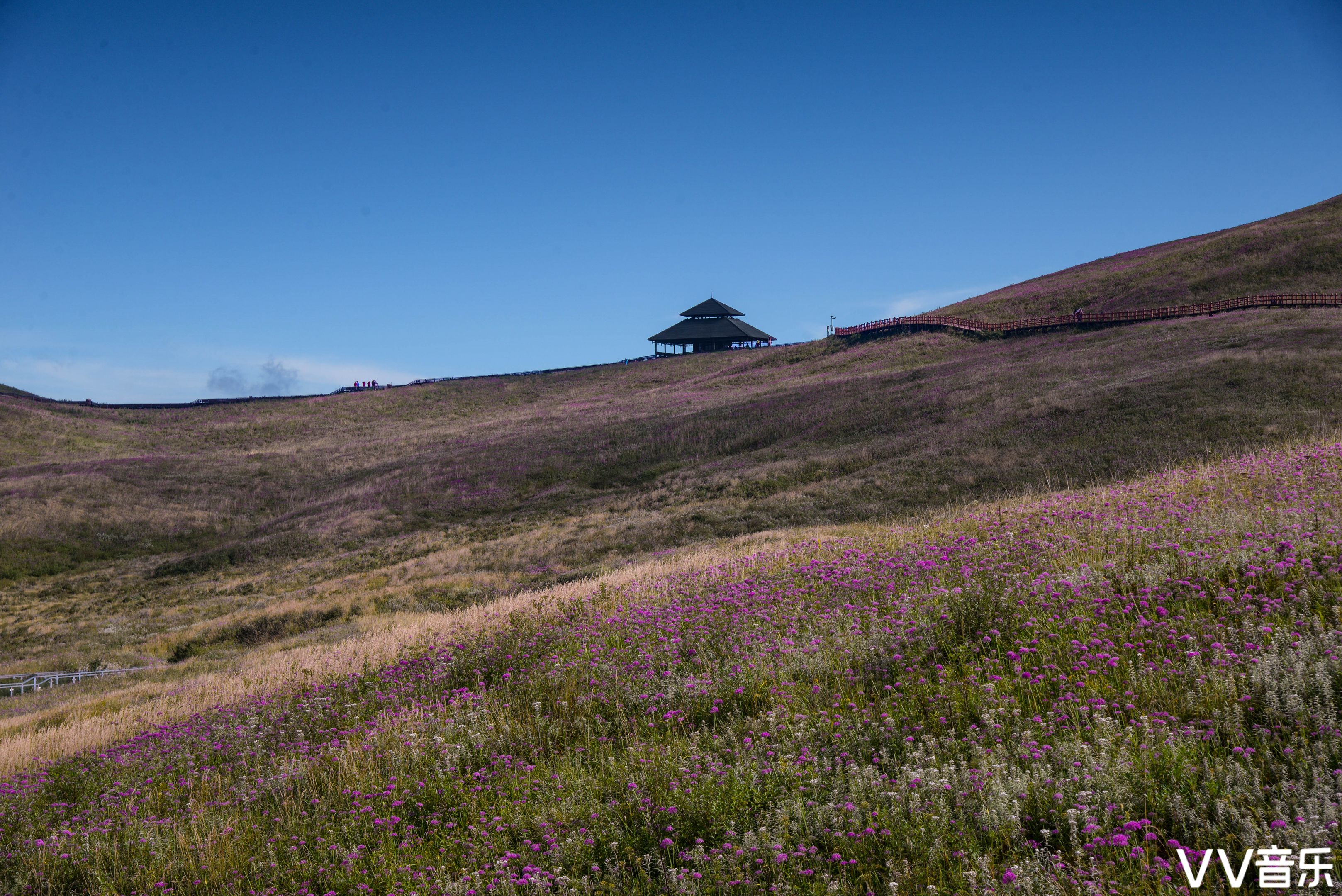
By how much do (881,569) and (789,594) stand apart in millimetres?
1244

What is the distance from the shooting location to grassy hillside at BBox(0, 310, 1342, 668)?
2425cm

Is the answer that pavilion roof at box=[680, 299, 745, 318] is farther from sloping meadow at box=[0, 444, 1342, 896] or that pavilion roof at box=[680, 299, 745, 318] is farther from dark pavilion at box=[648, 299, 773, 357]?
sloping meadow at box=[0, 444, 1342, 896]

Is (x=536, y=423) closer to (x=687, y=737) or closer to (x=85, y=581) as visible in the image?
(x=85, y=581)

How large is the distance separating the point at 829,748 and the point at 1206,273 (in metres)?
68.3

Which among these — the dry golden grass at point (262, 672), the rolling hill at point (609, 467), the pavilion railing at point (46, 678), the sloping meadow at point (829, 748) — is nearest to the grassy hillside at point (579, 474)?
the rolling hill at point (609, 467)

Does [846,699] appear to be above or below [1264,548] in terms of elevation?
below

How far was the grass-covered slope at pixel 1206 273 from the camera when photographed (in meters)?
52.9

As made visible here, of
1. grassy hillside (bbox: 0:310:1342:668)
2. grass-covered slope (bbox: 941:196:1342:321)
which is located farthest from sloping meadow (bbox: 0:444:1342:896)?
grass-covered slope (bbox: 941:196:1342:321)

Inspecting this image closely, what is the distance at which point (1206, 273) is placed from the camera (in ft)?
194

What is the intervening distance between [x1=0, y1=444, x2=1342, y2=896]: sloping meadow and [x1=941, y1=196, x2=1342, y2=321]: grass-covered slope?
176 ft

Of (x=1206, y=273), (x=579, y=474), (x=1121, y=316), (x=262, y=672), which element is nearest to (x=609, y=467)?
(x=579, y=474)

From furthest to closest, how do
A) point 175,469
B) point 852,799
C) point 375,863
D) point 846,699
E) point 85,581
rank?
point 175,469
point 85,581
point 846,699
point 375,863
point 852,799

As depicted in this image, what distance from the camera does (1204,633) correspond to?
19.9 feet

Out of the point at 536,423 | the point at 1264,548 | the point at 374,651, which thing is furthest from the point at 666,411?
the point at 1264,548
